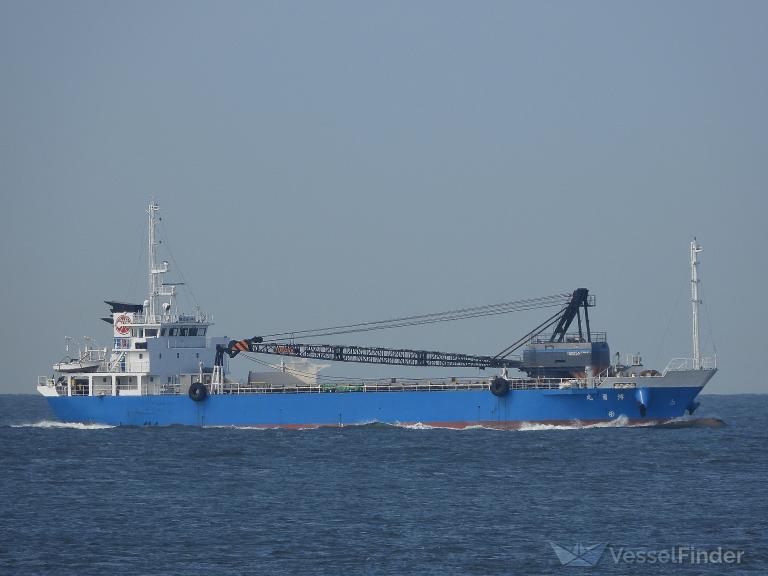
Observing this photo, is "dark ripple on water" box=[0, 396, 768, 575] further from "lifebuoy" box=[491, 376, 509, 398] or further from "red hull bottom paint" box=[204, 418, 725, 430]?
"lifebuoy" box=[491, 376, 509, 398]

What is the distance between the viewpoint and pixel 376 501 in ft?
138

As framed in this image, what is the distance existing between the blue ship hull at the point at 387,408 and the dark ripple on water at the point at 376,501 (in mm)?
1428

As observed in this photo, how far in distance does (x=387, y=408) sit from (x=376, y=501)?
26697mm

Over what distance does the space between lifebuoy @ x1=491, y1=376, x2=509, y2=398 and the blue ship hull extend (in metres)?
0.31

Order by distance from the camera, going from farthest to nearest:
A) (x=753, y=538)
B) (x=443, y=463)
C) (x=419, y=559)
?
1. (x=443, y=463)
2. (x=753, y=538)
3. (x=419, y=559)

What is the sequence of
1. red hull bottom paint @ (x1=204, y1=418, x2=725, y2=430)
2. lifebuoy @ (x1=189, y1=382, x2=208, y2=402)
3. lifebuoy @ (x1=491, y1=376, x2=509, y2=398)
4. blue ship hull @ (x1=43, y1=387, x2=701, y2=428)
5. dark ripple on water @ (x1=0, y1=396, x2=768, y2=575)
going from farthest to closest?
1. lifebuoy @ (x1=189, y1=382, x2=208, y2=402)
2. lifebuoy @ (x1=491, y1=376, x2=509, y2=398)
3. red hull bottom paint @ (x1=204, y1=418, x2=725, y2=430)
4. blue ship hull @ (x1=43, y1=387, x2=701, y2=428)
5. dark ripple on water @ (x1=0, y1=396, x2=768, y2=575)

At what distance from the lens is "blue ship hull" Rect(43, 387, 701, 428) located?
65562mm

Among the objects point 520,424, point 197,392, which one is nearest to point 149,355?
point 197,392

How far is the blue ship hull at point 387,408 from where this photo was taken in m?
65.6

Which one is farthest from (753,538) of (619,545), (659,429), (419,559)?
(659,429)

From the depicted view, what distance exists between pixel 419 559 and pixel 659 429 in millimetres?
35192

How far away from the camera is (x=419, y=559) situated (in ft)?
108

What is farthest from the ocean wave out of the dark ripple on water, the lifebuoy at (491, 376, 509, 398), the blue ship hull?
the lifebuoy at (491, 376, 509, 398)

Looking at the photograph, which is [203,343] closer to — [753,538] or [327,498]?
[327,498]
